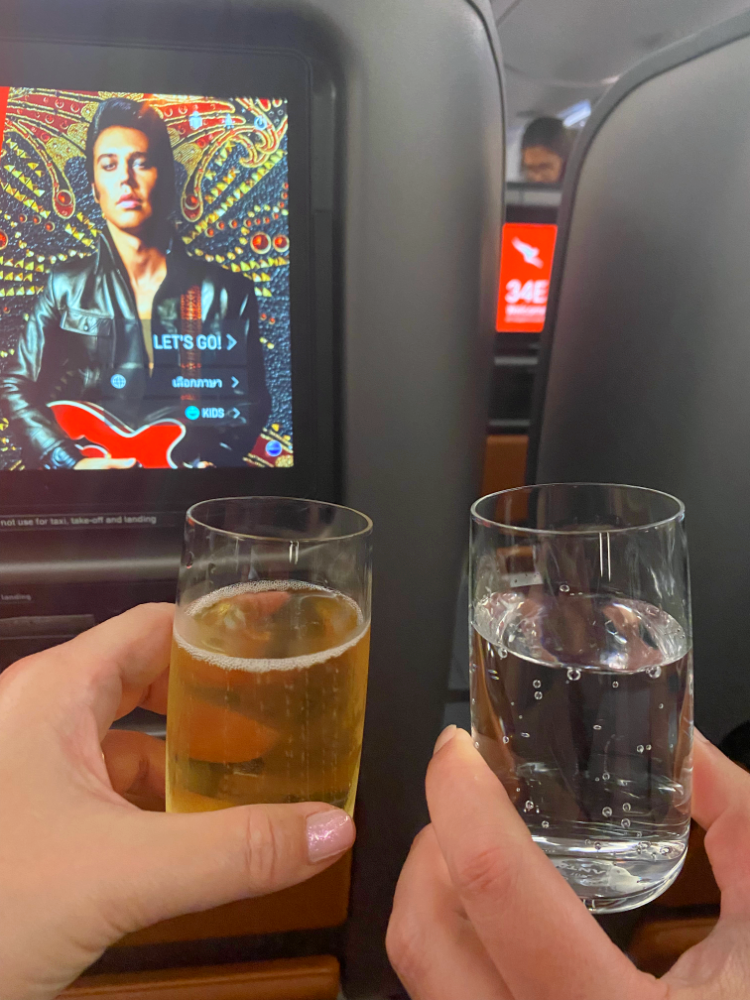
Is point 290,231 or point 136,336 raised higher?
point 290,231

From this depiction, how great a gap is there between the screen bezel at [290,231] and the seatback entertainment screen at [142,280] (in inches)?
0.4

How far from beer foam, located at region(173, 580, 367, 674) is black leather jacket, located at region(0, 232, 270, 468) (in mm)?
211

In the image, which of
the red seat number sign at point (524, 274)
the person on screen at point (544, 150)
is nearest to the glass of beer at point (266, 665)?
the red seat number sign at point (524, 274)

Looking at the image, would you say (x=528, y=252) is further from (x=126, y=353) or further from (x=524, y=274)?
(x=126, y=353)

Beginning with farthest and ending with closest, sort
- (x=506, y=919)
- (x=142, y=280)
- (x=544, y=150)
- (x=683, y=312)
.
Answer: (x=544, y=150), (x=683, y=312), (x=142, y=280), (x=506, y=919)

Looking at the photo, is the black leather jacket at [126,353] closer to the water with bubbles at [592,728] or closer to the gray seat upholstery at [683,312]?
the water with bubbles at [592,728]

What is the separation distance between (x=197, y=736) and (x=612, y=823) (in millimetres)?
310

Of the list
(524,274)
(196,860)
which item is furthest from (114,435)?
(524,274)

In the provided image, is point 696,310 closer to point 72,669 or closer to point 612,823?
point 612,823

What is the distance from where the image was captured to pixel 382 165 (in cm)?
68

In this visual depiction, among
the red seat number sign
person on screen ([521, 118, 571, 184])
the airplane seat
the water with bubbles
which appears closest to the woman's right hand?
the water with bubbles

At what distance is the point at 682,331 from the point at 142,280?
0.58 m

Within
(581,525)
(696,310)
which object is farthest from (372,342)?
(696,310)

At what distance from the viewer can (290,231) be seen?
2.34 feet
